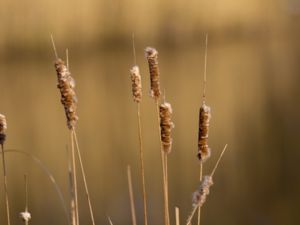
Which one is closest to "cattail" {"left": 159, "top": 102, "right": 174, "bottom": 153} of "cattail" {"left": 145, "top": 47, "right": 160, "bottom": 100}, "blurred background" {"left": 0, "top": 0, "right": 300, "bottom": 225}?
"cattail" {"left": 145, "top": 47, "right": 160, "bottom": 100}

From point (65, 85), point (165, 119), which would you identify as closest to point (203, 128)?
point (165, 119)

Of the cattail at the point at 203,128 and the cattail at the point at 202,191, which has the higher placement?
the cattail at the point at 203,128

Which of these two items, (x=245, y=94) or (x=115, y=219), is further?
(x=245, y=94)

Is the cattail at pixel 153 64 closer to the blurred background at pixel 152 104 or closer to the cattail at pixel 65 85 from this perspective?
the cattail at pixel 65 85

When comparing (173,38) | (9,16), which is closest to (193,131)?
(173,38)

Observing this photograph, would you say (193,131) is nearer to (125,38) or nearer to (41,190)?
(125,38)

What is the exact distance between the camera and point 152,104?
2.76 metres

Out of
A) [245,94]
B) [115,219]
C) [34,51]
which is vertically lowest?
[115,219]

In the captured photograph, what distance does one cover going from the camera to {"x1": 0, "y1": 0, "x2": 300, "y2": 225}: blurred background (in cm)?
271

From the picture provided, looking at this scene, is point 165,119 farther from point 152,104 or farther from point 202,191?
point 152,104

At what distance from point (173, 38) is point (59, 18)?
47 centimetres

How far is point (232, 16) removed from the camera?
112 inches

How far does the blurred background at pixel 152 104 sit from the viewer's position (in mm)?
2709

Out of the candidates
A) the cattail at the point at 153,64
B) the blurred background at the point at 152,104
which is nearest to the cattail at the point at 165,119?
the cattail at the point at 153,64
